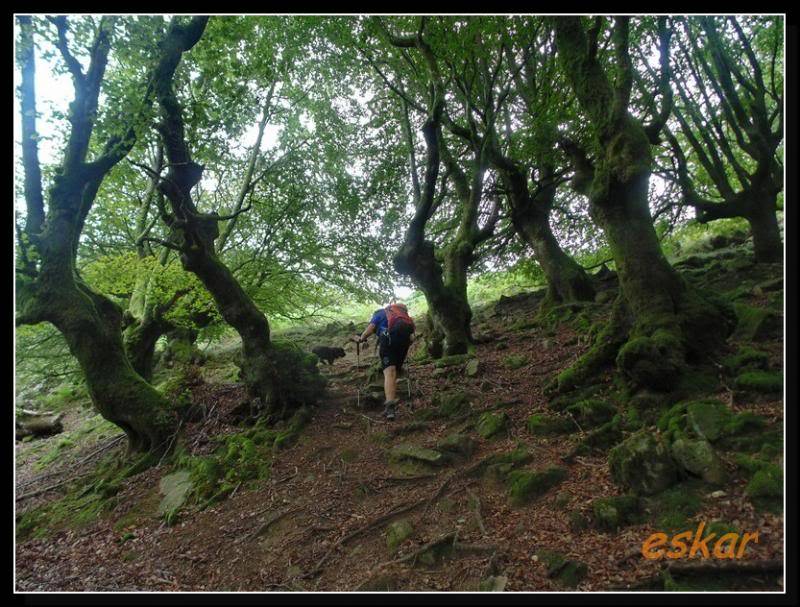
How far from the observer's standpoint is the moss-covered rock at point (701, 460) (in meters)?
3.72

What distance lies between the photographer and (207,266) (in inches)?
322

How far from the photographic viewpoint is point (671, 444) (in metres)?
4.24

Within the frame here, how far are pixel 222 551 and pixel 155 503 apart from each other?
Answer: 2454 mm

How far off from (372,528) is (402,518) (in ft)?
1.22

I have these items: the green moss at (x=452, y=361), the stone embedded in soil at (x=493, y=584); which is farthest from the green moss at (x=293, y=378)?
the stone embedded in soil at (x=493, y=584)

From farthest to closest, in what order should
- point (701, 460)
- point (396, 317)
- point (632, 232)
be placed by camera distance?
point (396, 317) < point (632, 232) < point (701, 460)

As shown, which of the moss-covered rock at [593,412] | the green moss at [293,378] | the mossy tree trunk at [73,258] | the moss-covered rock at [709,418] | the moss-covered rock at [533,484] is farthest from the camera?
the green moss at [293,378]

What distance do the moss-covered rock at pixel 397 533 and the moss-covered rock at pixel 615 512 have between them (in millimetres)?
1952

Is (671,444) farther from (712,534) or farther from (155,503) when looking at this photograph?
(155,503)

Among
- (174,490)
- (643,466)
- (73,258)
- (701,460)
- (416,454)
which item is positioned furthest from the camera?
(73,258)

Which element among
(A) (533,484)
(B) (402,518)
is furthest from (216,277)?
(A) (533,484)
